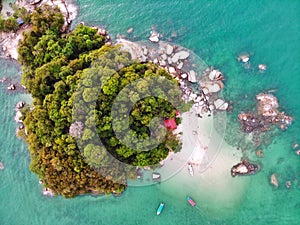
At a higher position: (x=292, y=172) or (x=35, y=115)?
(x=35, y=115)

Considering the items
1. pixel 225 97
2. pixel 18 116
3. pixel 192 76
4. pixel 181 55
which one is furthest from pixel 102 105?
pixel 18 116

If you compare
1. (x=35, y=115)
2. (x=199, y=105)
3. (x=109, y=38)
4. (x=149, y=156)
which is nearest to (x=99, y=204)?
(x=149, y=156)

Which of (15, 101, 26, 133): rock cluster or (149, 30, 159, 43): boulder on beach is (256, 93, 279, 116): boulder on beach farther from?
(15, 101, 26, 133): rock cluster

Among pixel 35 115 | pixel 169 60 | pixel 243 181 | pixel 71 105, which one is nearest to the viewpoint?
pixel 71 105

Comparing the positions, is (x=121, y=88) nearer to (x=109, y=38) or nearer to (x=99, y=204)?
(x=109, y=38)

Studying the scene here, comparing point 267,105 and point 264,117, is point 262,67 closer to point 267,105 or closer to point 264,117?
point 267,105

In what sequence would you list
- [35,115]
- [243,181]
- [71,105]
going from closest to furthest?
[71,105], [35,115], [243,181]

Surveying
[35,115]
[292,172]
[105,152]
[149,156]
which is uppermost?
[35,115]

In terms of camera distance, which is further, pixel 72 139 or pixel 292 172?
pixel 292 172
